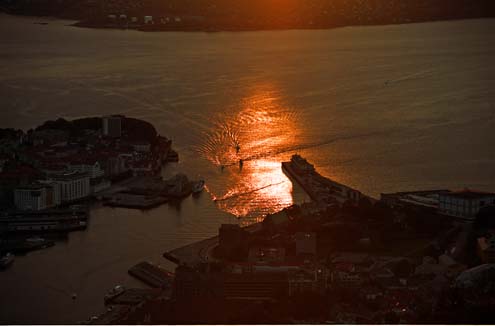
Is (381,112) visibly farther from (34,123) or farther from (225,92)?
(34,123)

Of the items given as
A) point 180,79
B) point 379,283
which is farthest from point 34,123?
point 379,283

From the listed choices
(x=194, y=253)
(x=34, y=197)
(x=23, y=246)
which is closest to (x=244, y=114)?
(x=34, y=197)

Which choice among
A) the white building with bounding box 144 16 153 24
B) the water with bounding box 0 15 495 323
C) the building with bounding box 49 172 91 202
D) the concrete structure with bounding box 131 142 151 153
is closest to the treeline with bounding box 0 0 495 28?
the white building with bounding box 144 16 153 24

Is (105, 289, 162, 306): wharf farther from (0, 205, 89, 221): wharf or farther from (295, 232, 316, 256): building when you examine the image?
(0, 205, 89, 221): wharf

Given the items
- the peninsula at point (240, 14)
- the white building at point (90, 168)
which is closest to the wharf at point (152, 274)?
the white building at point (90, 168)

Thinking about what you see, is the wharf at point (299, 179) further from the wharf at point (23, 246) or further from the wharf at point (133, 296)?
the wharf at point (133, 296)
